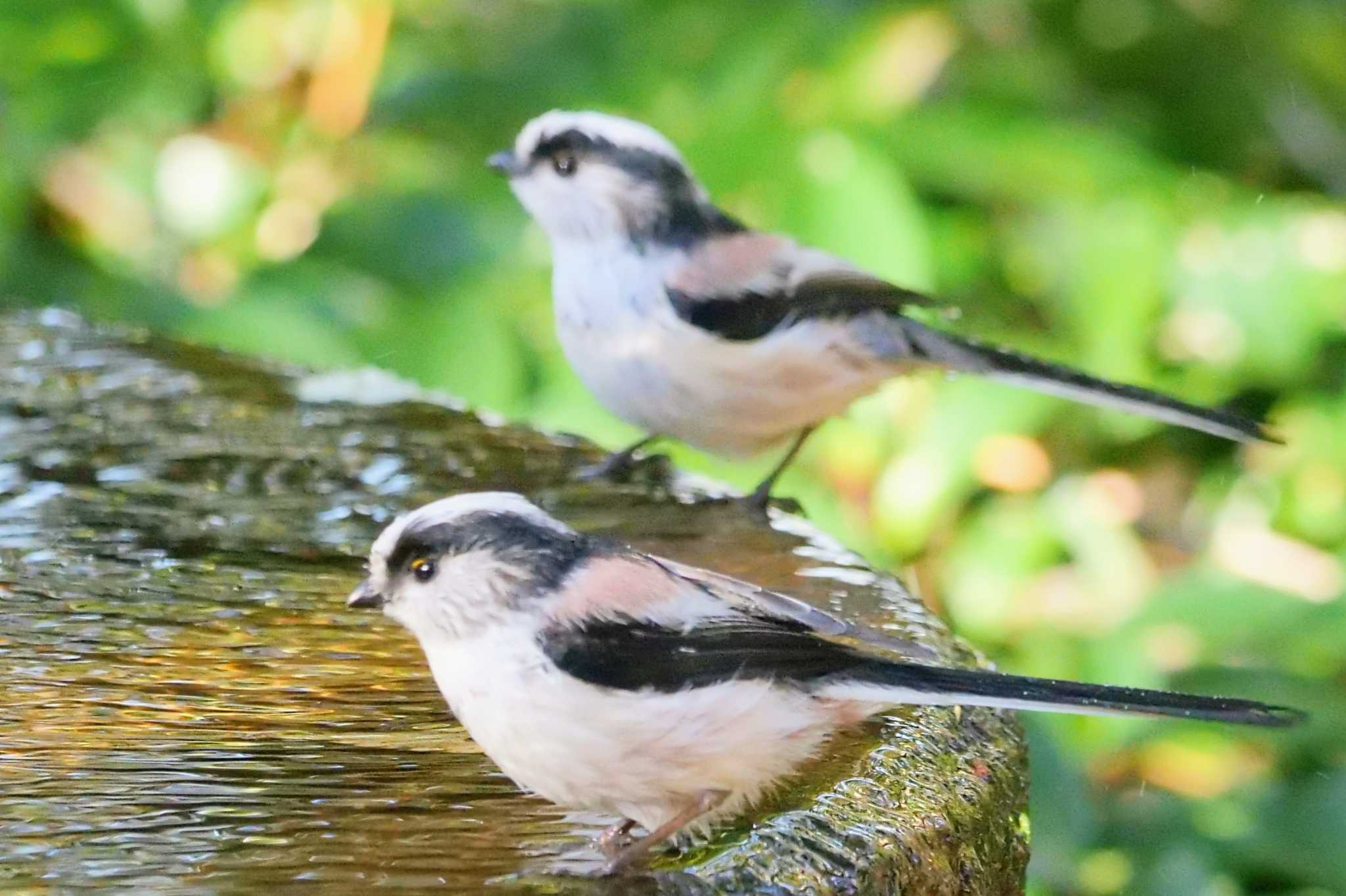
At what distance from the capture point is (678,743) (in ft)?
5.84

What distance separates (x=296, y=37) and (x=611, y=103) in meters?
1.09

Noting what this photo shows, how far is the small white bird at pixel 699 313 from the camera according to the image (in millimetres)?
3396

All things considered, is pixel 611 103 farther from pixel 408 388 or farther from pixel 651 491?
pixel 651 491

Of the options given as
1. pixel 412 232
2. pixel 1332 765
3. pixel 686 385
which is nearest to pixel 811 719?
pixel 686 385

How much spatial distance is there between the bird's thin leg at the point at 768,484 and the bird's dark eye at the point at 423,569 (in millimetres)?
1077

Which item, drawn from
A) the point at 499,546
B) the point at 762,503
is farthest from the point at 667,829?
the point at 762,503

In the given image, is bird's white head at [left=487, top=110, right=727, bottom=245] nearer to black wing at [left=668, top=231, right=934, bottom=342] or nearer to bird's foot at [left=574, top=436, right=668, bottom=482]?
black wing at [left=668, top=231, right=934, bottom=342]

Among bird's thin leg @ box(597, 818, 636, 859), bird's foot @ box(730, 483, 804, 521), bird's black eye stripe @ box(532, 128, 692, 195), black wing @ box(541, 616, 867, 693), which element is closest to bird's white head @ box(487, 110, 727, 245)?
bird's black eye stripe @ box(532, 128, 692, 195)

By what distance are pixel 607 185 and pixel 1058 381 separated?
0.98 meters

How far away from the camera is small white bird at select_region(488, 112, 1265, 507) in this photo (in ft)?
11.1

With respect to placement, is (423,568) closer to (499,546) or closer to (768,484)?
(499,546)

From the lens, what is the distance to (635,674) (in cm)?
181

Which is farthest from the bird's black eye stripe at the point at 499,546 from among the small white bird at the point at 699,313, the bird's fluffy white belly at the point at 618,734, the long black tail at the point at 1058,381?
the long black tail at the point at 1058,381

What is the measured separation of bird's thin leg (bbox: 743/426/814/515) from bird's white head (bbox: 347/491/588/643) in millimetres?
1023
